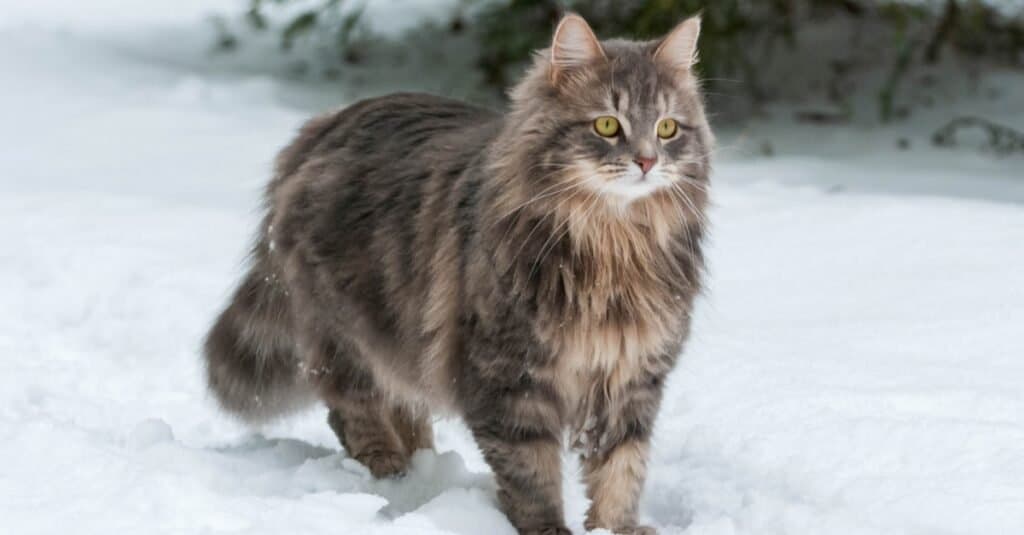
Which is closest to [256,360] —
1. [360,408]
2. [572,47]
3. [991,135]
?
[360,408]

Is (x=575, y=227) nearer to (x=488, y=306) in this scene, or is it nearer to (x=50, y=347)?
(x=488, y=306)

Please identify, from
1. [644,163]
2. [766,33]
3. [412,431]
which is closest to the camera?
[644,163]

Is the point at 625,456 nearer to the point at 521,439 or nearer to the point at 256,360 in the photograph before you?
the point at 521,439

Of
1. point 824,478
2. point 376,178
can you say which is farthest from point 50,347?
point 824,478

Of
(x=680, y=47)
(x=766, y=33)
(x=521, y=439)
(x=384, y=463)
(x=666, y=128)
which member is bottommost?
(x=384, y=463)

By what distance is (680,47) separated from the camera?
3.68 meters

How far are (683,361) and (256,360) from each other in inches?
54.0

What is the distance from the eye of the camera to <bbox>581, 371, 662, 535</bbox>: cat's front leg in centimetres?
371

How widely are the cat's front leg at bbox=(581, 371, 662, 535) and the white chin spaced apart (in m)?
0.51

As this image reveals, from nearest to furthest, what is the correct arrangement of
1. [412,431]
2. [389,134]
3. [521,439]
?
1. [521,439]
2. [389,134]
3. [412,431]

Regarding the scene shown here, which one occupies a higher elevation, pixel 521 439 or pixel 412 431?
pixel 521 439

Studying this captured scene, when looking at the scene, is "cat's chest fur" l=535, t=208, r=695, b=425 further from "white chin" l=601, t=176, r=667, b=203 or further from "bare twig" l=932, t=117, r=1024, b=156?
"bare twig" l=932, t=117, r=1024, b=156

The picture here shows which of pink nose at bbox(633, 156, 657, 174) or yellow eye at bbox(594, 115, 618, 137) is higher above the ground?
yellow eye at bbox(594, 115, 618, 137)

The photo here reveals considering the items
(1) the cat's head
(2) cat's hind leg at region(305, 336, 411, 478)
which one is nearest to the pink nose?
(1) the cat's head
